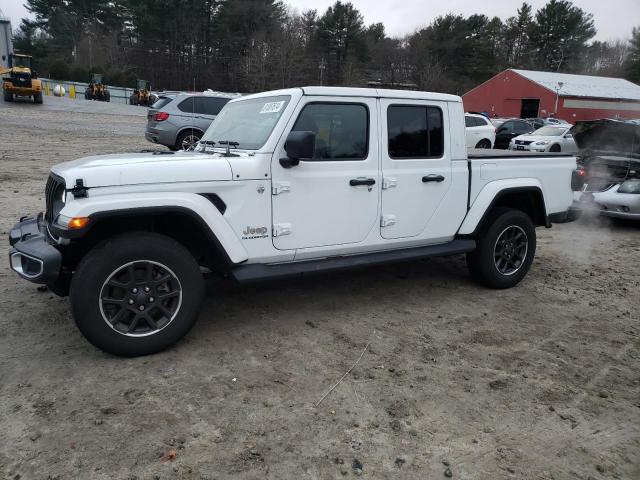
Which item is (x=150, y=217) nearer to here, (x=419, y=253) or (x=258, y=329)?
(x=258, y=329)

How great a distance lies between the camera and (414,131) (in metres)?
4.68

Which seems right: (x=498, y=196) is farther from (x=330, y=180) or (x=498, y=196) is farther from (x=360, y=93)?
(x=330, y=180)

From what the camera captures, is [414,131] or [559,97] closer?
[414,131]

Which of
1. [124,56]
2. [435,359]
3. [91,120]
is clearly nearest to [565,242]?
[435,359]

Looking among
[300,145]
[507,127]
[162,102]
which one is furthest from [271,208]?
[507,127]

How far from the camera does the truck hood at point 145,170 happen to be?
10.9 ft

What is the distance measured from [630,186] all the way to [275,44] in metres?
55.0

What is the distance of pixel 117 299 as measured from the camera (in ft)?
11.4

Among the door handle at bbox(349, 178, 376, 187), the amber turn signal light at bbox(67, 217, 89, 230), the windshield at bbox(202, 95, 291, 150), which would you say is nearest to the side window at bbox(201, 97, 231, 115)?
the windshield at bbox(202, 95, 291, 150)

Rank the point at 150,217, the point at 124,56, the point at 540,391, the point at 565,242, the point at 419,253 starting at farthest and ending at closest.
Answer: the point at 124,56 → the point at 565,242 → the point at 419,253 → the point at 150,217 → the point at 540,391

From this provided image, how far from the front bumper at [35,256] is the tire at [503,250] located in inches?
151

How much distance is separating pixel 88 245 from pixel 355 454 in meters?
2.34

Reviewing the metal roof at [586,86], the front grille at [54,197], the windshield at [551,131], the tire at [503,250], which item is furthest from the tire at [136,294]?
the metal roof at [586,86]

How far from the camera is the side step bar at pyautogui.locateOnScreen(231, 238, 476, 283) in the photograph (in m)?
3.85
